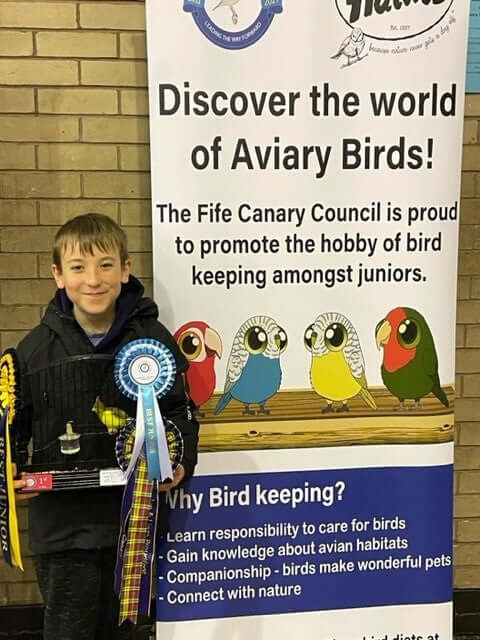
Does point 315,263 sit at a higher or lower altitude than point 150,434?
higher

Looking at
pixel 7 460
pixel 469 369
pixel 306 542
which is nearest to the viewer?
pixel 7 460

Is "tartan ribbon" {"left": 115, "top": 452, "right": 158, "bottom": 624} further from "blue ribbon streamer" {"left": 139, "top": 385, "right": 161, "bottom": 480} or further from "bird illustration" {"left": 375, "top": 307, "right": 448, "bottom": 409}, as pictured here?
"bird illustration" {"left": 375, "top": 307, "right": 448, "bottom": 409}

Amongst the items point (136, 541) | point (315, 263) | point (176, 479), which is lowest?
point (136, 541)

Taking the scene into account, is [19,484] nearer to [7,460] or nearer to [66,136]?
[7,460]

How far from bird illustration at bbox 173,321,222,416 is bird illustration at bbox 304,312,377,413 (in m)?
0.26

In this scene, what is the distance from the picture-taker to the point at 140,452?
1709mm

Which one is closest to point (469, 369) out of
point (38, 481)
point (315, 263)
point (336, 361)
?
point (336, 361)

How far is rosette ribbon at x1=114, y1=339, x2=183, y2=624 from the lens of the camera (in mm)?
1705

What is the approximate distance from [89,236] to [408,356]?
3.03ft

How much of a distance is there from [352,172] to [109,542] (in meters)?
1.14

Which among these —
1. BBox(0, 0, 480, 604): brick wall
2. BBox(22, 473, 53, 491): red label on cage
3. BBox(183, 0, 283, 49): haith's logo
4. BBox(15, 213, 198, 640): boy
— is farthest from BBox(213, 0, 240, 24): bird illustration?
BBox(22, 473, 53, 491): red label on cage

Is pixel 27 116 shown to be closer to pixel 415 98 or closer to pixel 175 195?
pixel 175 195

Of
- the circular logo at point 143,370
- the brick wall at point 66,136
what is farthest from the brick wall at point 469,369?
the circular logo at point 143,370

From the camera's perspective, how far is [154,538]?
6.11 feet
